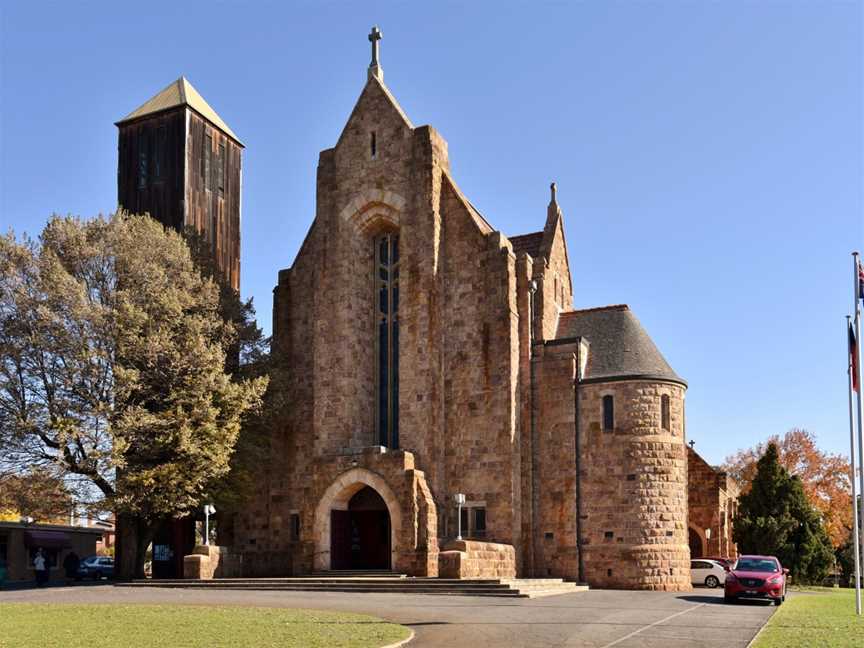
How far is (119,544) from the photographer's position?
125 ft

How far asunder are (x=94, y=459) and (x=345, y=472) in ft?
28.1

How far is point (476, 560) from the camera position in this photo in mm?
31562

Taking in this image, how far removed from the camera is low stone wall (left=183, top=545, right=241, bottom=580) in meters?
34.2

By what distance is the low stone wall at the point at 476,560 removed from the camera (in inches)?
1201

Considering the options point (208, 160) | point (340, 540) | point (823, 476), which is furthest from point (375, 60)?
point (823, 476)

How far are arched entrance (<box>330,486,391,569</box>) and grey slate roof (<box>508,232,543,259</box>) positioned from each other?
12.0 metres

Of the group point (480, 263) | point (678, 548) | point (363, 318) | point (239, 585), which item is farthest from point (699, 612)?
point (363, 318)

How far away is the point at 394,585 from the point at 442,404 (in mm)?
8212

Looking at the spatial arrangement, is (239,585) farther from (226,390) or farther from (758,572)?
(758,572)

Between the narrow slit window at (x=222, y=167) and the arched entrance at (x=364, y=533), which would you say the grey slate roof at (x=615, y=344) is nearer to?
the arched entrance at (x=364, y=533)

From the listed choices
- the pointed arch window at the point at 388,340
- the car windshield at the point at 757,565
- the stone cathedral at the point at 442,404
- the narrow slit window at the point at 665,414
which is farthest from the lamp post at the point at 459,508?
the car windshield at the point at 757,565

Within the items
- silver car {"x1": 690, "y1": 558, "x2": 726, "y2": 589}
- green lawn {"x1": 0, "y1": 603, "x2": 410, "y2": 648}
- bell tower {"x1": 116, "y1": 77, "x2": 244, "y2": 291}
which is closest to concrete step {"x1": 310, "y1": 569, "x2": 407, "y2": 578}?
green lawn {"x1": 0, "y1": 603, "x2": 410, "y2": 648}

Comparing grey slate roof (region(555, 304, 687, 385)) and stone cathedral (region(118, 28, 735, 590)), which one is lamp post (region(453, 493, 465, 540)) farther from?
grey slate roof (region(555, 304, 687, 385))

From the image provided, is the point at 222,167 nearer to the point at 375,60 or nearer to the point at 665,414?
the point at 375,60
